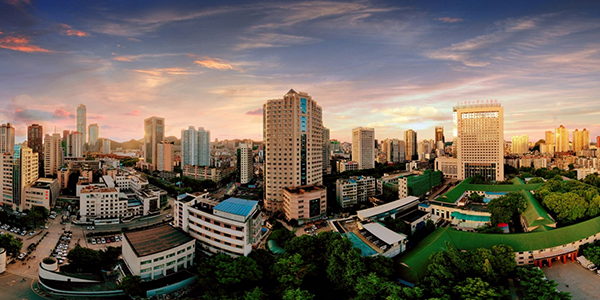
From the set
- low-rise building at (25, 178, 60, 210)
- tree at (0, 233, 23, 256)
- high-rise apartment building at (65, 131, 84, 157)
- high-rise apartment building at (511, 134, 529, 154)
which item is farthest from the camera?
high-rise apartment building at (511, 134, 529, 154)

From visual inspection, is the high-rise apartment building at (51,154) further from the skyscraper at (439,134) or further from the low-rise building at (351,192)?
the skyscraper at (439,134)

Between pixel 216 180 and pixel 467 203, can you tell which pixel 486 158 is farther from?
pixel 216 180

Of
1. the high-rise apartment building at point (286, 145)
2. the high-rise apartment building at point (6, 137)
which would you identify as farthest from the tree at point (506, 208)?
the high-rise apartment building at point (6, 137)

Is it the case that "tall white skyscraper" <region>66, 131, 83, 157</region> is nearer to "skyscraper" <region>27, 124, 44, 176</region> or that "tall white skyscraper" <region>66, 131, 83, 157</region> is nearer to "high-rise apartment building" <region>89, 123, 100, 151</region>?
"skyscraper" <region>27, 124, 44, 176</region>

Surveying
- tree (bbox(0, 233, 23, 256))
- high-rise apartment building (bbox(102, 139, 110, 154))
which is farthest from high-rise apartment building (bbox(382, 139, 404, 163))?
high-rise apartment building (bbox(102, 139, 110, 154))

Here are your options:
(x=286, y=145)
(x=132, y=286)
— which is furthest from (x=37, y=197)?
(x=286, y=145)

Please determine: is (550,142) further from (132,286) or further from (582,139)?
(132,286)
